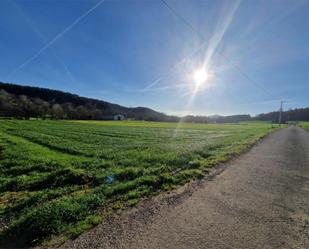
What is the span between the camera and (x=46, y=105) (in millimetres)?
118000

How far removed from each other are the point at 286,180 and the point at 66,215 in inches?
289

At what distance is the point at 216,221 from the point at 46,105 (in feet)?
432

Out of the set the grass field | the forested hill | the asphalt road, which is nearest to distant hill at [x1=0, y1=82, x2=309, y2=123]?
the forested hill

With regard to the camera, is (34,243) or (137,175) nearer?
(34,243)

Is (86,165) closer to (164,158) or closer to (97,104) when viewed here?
(164,158)

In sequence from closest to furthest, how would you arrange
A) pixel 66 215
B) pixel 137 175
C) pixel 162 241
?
1. pixel 162 241
2. pixel 66 215
3. pixel 137 175

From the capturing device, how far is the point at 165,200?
17.5ft

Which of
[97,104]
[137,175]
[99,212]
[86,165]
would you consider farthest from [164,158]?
[97,104]

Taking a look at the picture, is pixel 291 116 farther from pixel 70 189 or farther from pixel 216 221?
pixel 70 189

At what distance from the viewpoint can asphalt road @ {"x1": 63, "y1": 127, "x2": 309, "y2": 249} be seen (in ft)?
11.6

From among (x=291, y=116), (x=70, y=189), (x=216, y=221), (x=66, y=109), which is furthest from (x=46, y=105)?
(x=291, y=116)

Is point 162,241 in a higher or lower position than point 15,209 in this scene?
higher

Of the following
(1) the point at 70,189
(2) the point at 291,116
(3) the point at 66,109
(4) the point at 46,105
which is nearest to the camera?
(1) the point at 70,189

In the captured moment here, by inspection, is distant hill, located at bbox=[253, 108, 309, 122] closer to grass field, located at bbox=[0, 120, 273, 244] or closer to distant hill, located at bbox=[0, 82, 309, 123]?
distant hill, located at bbox=[0, 82, 309, 123]
